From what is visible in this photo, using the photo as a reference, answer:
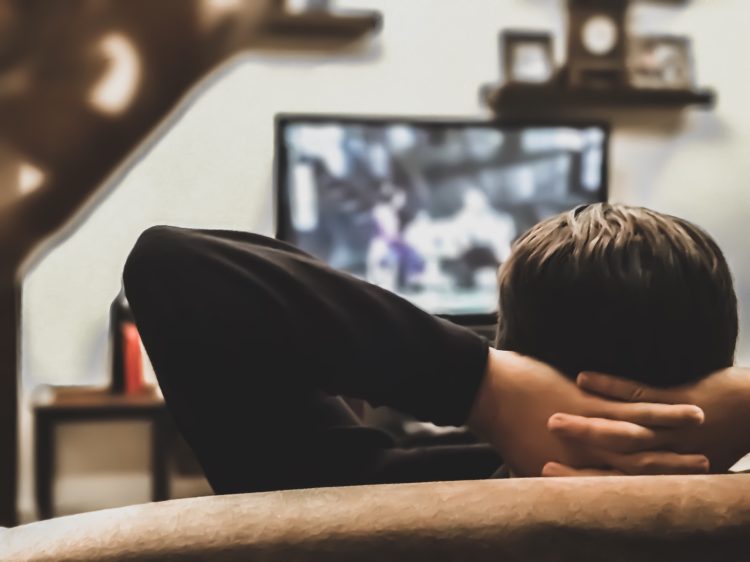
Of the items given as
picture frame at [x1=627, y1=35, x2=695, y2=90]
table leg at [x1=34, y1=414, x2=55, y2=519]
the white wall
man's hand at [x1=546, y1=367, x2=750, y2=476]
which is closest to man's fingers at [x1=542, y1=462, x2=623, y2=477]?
man's hand at [x1=546, y1=367, x2=750, y2=476]

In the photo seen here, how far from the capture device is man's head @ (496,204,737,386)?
1.70 feet

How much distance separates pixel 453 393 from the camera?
0.50 meters

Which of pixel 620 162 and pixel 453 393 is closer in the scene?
pixel 453 393

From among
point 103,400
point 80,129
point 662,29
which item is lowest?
point 103,400

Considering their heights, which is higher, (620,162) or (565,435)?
(620,162)

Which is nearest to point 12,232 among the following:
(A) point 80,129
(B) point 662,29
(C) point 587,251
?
(A) point 80,129

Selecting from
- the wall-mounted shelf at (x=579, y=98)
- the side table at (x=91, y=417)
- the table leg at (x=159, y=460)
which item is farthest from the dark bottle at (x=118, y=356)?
the wall-mounted shelf at (x=579, y=98)

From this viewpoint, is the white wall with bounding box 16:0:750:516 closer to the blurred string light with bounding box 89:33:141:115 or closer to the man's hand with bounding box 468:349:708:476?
the blurred string light with bounding box 89:33:141:115

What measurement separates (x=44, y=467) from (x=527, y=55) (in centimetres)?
204

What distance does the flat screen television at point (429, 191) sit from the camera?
8.58 feet

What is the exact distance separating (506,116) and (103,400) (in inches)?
63.4

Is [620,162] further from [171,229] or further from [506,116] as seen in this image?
[171,229]

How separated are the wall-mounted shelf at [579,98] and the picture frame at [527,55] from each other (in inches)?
2.6

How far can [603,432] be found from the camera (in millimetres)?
501
